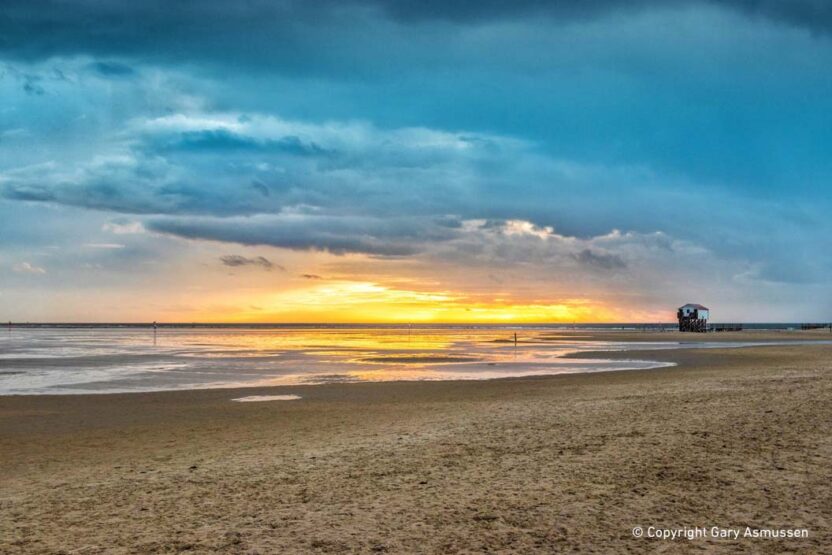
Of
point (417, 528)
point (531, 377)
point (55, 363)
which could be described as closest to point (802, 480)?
point (417, 528)

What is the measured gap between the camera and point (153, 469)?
1220cm

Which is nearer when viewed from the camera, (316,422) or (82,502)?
(82,502)

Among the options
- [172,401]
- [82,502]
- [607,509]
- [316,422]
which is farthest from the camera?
[172,401]

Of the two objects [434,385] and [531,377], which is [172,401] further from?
[531,377]

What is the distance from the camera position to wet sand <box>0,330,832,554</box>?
8.11m

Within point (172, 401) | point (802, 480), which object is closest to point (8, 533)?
point (802, 480)

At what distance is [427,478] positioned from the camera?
10.8m

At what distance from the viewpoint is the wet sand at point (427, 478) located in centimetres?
811

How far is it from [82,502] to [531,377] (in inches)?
→ 1039

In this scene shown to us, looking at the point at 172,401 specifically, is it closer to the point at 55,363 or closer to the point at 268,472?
the point at 268,472

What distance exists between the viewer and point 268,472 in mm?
11523

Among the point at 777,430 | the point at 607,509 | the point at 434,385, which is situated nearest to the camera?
the point at 607,509

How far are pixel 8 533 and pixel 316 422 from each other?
398 inches

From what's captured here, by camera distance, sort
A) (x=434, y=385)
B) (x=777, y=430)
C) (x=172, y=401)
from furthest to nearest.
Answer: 1. (x=434, y=385)
2. (x=172, y=401)
3. (x=777, y=430)
